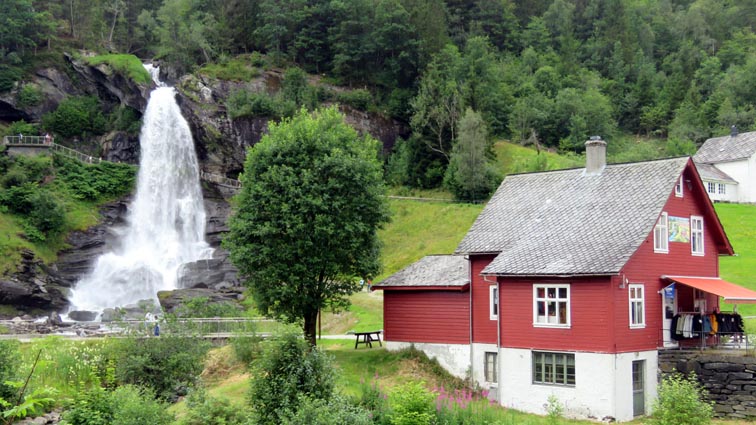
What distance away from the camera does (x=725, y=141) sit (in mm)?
72875

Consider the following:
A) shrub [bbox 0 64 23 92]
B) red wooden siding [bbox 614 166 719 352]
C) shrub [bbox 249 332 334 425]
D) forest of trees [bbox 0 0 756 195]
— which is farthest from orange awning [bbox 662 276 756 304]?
shrub [bbox 0 64 23 92]

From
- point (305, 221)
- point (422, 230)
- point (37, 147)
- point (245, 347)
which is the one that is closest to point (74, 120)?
point (37, 147)

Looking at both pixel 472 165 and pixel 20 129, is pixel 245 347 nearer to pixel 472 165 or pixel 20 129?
pixel 472 165

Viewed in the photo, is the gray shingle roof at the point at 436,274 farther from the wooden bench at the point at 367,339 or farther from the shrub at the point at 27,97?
the shrub at the point at 27,97

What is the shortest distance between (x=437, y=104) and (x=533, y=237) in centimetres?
4551

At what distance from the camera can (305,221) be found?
3459cm

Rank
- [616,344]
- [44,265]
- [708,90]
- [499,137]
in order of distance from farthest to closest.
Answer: [708,90]
[499,137]
[44,265]
[616,344]

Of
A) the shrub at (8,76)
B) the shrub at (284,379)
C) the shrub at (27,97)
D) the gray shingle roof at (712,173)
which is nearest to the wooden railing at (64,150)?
the shrub at (27,97)

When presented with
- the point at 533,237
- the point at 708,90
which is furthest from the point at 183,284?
the point at 708,90

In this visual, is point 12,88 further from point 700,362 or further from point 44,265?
point 700,362

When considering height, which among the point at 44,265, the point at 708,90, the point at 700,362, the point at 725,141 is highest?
the point at 708,90

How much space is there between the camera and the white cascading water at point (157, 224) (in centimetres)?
5825

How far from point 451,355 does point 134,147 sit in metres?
49.9

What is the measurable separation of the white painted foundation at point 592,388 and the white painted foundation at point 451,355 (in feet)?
11.3
